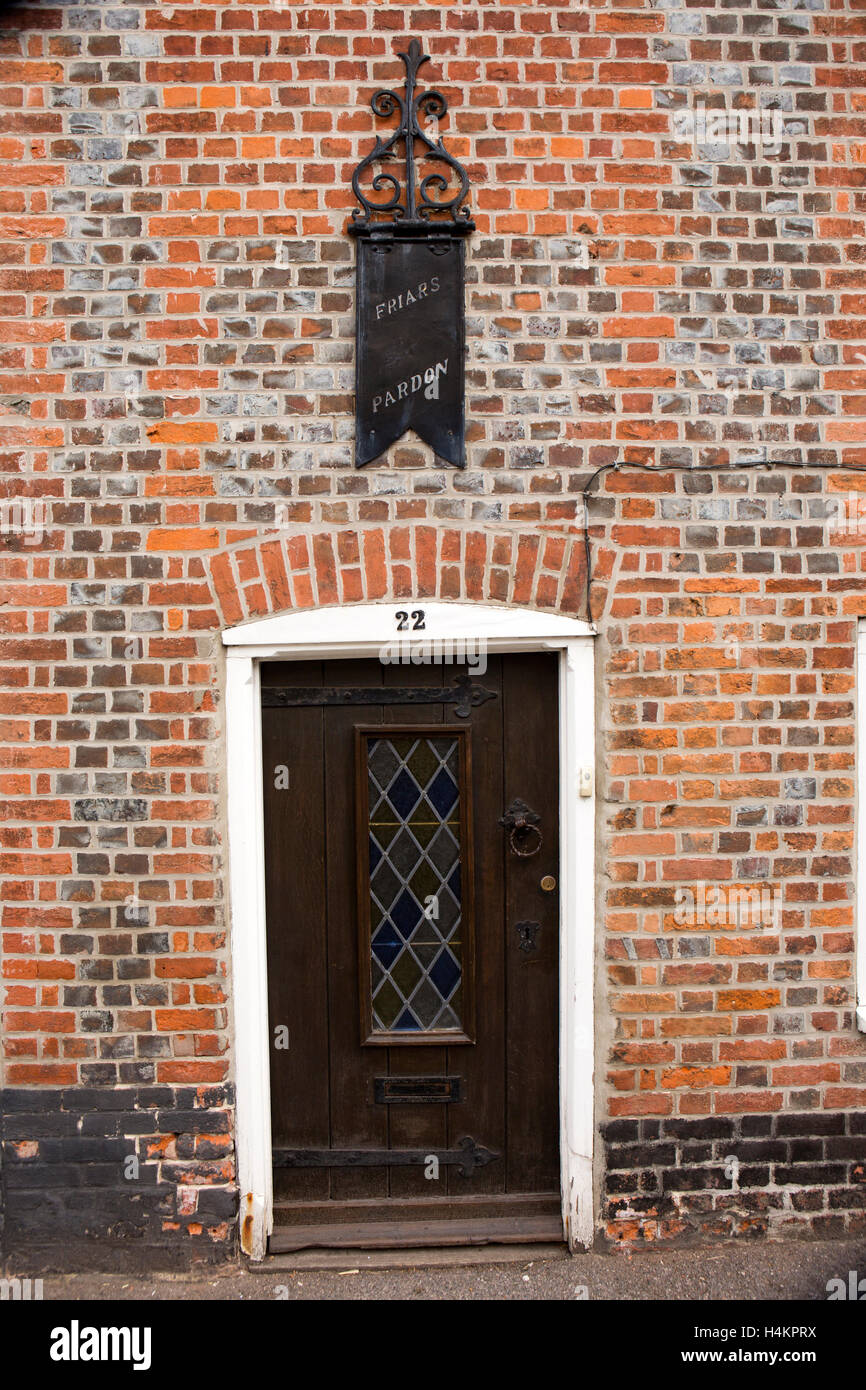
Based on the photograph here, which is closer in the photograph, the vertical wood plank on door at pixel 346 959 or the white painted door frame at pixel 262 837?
the white painted door frame at pixel 262 837

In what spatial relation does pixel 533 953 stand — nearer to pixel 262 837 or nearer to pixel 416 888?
pixel 416 888

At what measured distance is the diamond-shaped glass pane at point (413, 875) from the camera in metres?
3.35

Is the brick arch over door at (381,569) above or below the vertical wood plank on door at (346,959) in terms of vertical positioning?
above

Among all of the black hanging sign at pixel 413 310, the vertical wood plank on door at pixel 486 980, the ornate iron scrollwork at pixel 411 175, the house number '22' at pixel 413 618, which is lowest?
the vertical wood plank on door at pixel 486 980

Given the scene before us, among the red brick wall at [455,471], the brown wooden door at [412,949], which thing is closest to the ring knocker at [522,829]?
the brown wooden door at [412,949]

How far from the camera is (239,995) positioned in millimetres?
3213

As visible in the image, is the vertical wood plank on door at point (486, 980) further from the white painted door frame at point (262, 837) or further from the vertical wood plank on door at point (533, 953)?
the white painted door frame at point (262, 837)

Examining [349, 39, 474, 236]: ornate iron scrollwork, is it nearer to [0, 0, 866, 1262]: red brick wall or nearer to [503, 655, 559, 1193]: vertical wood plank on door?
[0, 0, 866, 1262]: red brick wall

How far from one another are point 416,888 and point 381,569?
115 cm

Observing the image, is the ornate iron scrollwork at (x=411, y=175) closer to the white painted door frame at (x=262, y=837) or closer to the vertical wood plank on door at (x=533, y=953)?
the white painted door frame at (x=262, y=837)

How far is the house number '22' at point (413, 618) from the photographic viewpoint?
3.16 meters

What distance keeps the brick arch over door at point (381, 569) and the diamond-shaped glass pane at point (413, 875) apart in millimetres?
554

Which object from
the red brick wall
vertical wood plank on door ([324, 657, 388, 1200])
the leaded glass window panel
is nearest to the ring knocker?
the leaded glass window panel

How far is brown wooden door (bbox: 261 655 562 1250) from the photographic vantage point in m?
3.33
